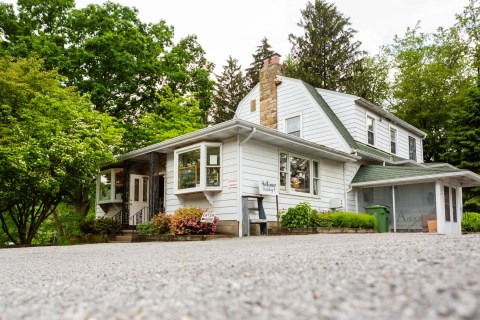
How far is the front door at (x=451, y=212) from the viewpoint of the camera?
13.7 meters

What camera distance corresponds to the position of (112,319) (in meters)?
1.87

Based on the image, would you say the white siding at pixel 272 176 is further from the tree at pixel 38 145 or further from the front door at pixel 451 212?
the tree at pixel 38 145

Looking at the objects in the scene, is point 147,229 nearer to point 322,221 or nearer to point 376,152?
point 322,221

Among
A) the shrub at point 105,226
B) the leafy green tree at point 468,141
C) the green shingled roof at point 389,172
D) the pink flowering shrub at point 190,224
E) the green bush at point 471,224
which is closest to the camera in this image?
the pink flowering shrub at point 190,224

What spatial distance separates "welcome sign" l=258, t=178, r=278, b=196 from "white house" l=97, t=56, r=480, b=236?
188mm

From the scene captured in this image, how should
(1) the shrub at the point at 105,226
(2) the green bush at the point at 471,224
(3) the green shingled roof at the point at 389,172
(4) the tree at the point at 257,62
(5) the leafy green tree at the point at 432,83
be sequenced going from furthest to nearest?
(4) the tree at the point at 257,62, (5) the leafy green tree at the point at 432,83, (2) the green bush at the point at 471,224, (1) the shrub at the point at 105,226, (3) the green shingled roof at the point at 389,172

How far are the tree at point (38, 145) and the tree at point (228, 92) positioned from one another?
705 inches

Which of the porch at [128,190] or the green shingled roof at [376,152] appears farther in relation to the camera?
the green shingled roof at [376,152]

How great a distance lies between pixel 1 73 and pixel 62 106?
8.14 feet

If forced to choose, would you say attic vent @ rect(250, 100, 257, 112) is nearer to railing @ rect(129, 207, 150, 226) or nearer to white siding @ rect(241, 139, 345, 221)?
white siding @ rect(241, 139, 345, 221)

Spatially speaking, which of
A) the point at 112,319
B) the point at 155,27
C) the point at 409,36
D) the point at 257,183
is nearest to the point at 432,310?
the point at 112,319

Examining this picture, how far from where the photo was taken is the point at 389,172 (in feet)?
46.0

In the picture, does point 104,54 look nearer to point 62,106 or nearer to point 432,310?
point 62,106

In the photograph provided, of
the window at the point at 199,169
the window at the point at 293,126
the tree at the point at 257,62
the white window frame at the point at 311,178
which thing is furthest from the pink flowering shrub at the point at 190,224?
the tree at the point at 257,62
